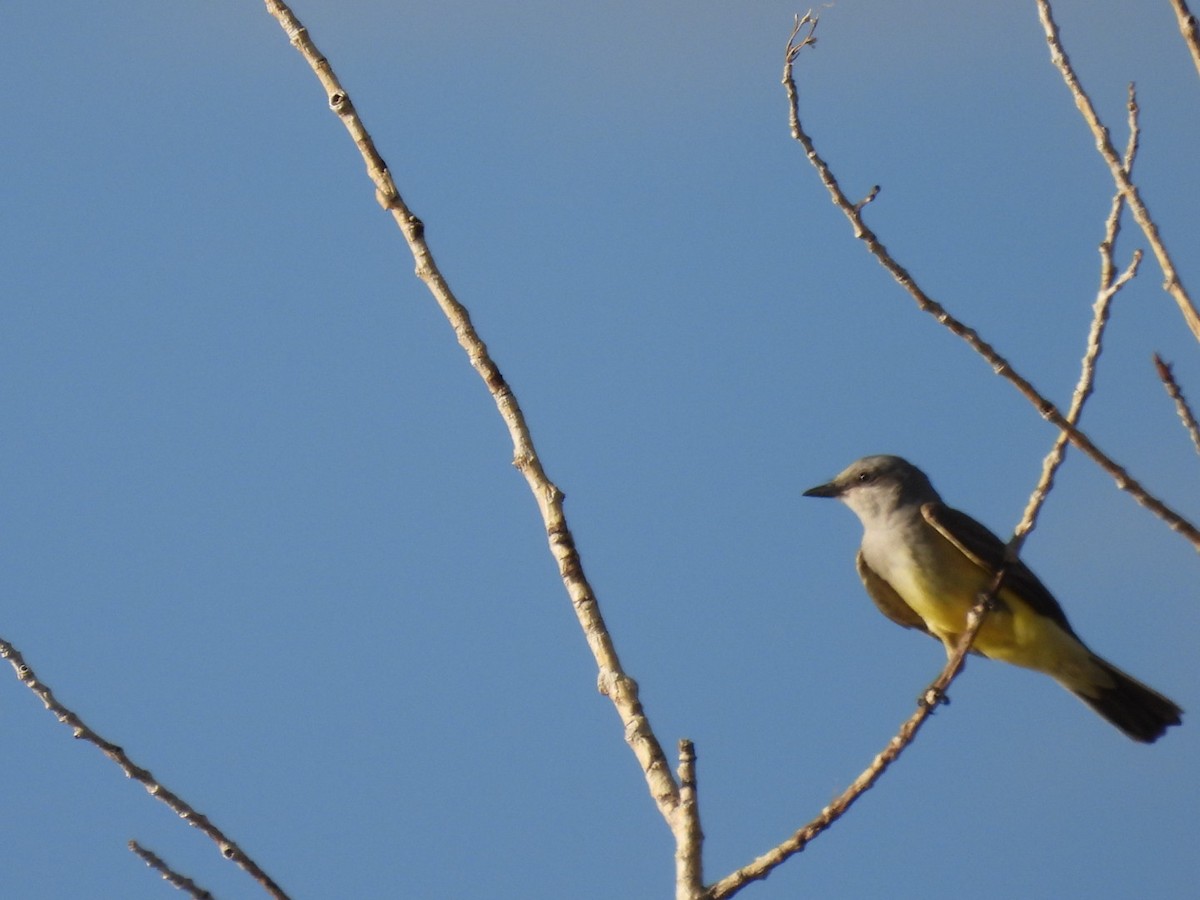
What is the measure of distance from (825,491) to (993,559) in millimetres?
1894

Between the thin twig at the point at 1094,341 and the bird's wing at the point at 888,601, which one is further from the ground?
the bird's wing at the point at 888,601

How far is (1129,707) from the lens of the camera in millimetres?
8664

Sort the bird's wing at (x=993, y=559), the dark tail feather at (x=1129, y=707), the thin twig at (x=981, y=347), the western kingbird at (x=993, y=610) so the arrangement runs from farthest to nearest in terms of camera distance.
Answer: the dark tail feather at (x=1129, y=707) → the western kingbird at (x=993, y=610) → the bird's wing at (x=993, y=559) → the thin twig at (x=981, y=347)

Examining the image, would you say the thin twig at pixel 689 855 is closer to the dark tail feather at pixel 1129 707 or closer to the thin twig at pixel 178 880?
the thin twig at pixel 178 880

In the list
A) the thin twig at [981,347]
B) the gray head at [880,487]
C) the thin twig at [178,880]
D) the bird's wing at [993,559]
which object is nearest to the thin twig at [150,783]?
the thin twig at [178,880]

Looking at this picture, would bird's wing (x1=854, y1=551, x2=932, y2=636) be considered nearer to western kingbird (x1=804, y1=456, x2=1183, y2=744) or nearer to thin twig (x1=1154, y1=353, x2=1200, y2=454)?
western kingbird (x1=804, y1=456, x2=1183, y2=744)

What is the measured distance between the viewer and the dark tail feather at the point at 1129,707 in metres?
8.60

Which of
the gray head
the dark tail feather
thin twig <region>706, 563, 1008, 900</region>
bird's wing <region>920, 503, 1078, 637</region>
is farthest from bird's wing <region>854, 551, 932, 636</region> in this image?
thin twig <region>706, 563, 1008, 900</region>

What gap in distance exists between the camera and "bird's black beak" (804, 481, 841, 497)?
31.6 ft

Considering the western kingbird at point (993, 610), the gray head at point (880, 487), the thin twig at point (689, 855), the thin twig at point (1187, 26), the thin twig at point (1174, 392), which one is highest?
the gray head at point (880, 487)

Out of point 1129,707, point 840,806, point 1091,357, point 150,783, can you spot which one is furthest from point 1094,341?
point 1129,707

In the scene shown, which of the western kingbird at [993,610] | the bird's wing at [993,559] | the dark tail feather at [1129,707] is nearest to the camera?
the bird's wing at [993,559]

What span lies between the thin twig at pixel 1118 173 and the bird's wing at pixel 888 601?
5299 mm

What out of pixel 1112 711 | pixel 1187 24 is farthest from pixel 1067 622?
pixel 1187 24
